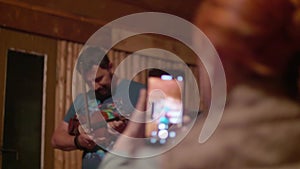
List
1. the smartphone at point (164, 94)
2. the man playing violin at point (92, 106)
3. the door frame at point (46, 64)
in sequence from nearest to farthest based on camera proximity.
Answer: the smartphone at point (164, 94) < the door frame at point (46, 64) < the man playing violin at point (92, 106)

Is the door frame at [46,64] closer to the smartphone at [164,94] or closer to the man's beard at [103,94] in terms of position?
the man's beard at [103,94]

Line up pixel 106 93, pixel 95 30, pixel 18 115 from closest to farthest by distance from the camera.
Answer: pixel 18 115
pixel 106 93
pixel 95 30

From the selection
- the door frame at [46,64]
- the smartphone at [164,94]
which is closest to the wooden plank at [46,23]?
the door frame at [46,64]

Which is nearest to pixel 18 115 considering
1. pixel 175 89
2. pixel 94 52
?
pixel 94 52

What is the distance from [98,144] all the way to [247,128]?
1888 millimetres

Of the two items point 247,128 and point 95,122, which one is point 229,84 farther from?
point 95,122

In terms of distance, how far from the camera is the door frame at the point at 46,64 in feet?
6.17

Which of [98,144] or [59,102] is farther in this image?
[98,144]

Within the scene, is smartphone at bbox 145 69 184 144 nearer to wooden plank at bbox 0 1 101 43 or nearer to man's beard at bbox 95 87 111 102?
man's beard at bbox 95 87 111 102

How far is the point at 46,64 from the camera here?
1996mm

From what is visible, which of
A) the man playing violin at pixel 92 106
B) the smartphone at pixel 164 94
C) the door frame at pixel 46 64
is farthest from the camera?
the man playing violin at pixel 92 106

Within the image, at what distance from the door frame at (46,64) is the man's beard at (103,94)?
0.20 m

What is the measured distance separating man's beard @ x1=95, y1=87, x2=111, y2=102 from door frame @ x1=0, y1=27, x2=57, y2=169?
0.64 ft

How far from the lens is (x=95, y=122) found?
74.5 inches
